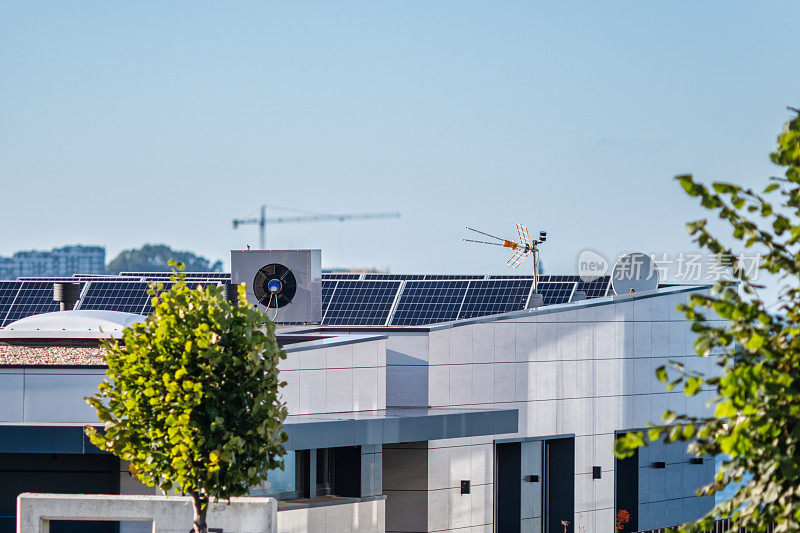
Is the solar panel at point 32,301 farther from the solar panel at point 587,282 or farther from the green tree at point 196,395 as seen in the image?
the green tree at point 196,395

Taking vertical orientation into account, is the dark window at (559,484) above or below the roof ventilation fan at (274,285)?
below

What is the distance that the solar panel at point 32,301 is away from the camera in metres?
49.4

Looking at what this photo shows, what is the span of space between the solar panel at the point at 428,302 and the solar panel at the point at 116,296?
10380 millimetres

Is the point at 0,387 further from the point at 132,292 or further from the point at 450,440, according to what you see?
the point at 132,292

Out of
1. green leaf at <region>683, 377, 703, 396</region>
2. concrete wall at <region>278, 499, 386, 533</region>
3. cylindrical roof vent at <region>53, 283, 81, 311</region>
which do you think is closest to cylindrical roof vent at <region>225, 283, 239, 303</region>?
cylindrical roof vent at <region>53, 283, 81, 311</region>

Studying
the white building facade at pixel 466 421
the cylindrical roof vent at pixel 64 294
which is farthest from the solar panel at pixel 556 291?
the cylindrical roof vent at pixel 64 294

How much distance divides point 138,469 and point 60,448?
4.59 m

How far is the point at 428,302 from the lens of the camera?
1865 inches

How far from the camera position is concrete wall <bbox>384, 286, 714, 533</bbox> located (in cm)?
2997

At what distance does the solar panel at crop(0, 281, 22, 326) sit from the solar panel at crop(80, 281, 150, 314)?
2987 millimetres

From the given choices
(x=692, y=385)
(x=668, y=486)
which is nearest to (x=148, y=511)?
(x=692, y=385)

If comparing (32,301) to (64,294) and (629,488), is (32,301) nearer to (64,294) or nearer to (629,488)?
(64,294)

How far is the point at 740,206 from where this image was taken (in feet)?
21.2

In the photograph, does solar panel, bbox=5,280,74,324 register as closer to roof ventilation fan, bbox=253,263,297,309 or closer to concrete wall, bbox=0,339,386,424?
roof ventilation fan, bbox=253,263,297,309
